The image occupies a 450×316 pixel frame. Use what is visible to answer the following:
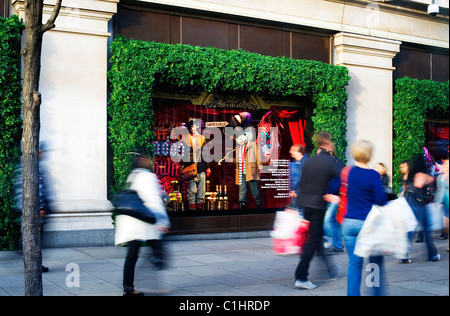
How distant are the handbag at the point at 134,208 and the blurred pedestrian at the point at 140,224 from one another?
5 centimetres

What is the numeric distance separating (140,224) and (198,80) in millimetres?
6298

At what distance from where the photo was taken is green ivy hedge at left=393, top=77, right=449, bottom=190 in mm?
15086

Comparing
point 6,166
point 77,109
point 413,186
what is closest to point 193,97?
point 77,109

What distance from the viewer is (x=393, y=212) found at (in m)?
5.85

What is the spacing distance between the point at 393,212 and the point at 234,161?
7.58 metres

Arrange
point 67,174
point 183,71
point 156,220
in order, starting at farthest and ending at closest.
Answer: point 183,71 → point 67,174 → point 156,220

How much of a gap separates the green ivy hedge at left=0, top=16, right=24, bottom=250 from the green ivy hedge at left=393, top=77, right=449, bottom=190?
978cm

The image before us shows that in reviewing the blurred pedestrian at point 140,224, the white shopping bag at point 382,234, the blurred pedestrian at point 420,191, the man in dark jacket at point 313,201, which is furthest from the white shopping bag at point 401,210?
the blurred pedestrian at point 420,191

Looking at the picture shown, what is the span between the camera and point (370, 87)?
14.8 m

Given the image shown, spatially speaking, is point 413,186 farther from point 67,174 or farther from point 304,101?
point 67,174

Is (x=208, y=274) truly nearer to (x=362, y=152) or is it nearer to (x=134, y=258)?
(x=134, y=258)

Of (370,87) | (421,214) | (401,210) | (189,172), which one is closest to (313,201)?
(401,210)

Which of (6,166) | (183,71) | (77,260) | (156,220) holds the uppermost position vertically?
(183,71)
